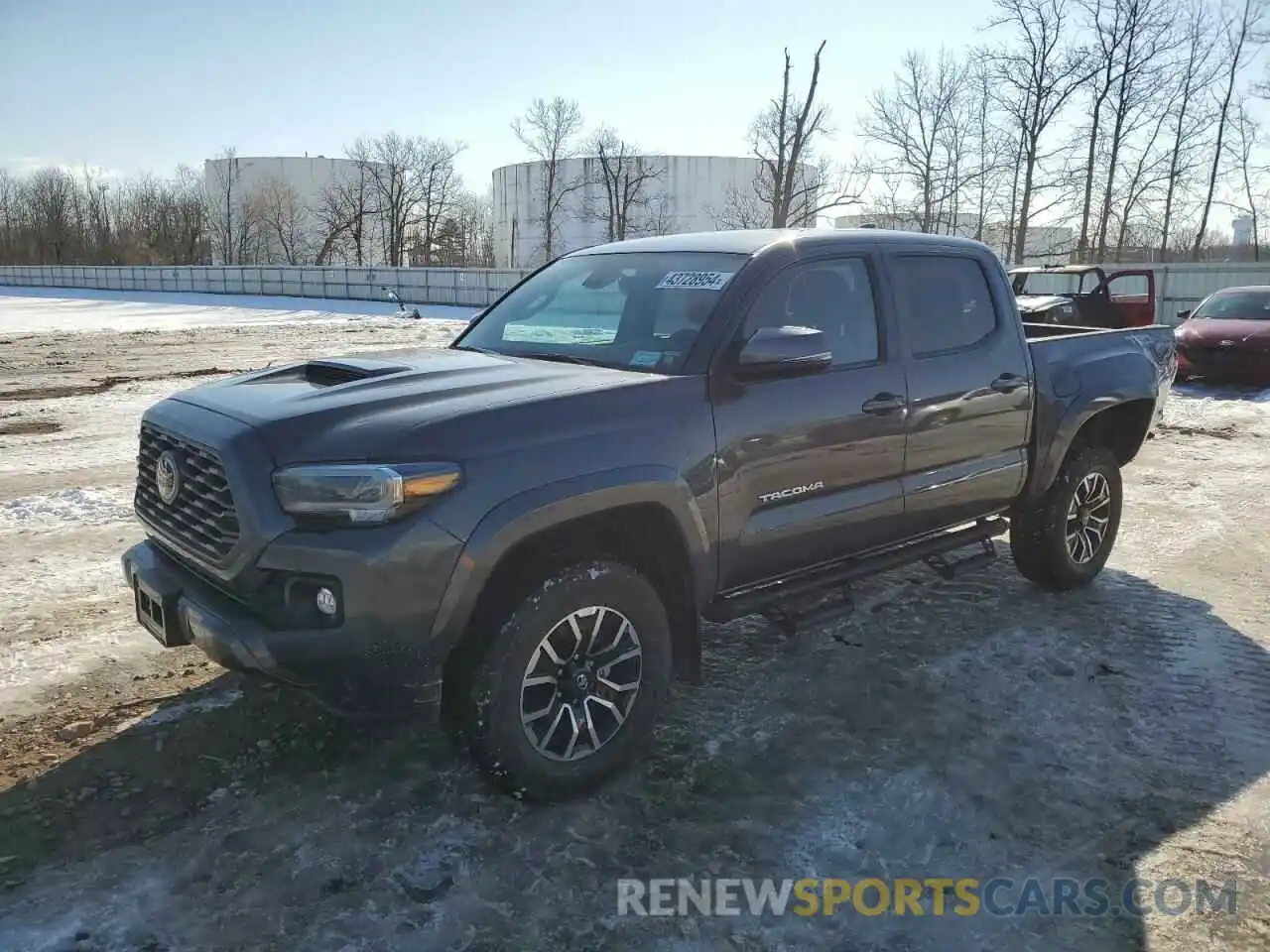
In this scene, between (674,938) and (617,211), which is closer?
(674,938)

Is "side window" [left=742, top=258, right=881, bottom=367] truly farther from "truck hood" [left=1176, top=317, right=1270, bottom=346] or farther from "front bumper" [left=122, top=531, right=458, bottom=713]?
"truck hood" [left=1176, top=317, right=1270, bottom=346]

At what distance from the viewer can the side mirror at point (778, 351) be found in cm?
346

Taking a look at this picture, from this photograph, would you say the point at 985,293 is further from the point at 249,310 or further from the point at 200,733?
the point at 249,310

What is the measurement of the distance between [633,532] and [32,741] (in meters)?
2.46

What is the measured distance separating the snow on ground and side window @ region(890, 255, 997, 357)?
2643 centimetres

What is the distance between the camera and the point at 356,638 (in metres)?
2.77

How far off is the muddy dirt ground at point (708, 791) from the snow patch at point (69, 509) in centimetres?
112

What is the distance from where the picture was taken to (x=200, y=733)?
3.70 m

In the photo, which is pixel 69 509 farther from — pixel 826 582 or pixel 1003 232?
pixel 1003 232

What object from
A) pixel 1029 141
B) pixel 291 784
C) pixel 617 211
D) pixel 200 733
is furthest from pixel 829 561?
pixel 617 211

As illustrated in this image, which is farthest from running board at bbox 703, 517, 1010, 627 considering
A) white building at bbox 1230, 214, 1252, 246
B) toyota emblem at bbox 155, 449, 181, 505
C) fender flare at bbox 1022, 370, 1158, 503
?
white building at bbox 1230, 214, 1252, 246

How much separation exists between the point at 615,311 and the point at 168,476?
1.85 metres

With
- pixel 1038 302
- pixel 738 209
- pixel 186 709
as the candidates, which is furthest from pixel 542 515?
pixel 738 209

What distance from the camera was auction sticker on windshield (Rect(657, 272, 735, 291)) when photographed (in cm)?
378
